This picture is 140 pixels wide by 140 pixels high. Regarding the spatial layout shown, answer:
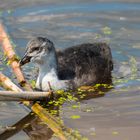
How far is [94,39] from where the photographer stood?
12914 mm

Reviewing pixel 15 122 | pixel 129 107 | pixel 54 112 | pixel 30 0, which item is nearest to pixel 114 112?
pixel 129 107

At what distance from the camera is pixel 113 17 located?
45.2ft

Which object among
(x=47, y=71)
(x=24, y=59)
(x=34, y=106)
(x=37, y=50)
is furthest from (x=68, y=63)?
(x=34, y=106)

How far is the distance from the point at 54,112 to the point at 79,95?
3.48 feet

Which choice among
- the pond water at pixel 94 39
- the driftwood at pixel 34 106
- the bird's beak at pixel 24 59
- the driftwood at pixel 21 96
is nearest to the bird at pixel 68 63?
the bird's beak at pixel 24 59

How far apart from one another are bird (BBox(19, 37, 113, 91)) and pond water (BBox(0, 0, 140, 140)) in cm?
36

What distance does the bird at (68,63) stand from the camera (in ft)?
33.8

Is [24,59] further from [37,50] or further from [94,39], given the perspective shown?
[94,39]

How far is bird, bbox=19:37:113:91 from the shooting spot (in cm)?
1030

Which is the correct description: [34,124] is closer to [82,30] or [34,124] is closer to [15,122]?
[15,122]

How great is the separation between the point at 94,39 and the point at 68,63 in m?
2.19

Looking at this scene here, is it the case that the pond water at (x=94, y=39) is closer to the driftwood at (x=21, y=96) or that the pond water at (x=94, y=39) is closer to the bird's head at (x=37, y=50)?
the driftwood at (x=21, y=96)

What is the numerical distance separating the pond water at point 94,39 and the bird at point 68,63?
1.18 feet

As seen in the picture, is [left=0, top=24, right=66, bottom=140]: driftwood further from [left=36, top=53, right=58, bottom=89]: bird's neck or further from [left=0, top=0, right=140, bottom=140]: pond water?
[left=36, top=53, right=58, bottom=89]: bird's neck
